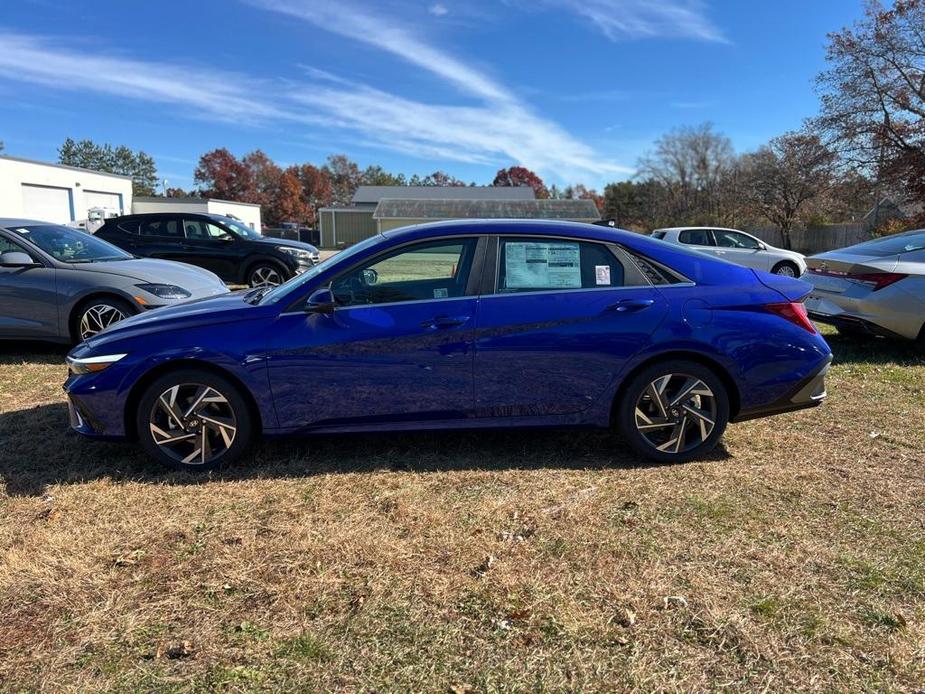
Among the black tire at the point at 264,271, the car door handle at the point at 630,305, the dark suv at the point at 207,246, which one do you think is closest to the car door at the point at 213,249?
the dark suv at the point at 207,246

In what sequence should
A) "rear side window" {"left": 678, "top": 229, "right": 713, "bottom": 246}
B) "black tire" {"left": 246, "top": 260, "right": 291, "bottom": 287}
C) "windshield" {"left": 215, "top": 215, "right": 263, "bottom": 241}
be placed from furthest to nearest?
"rear side window" {"left": 678, "top": 229, "right": 713, "bottom": 246} → "windshield" {"left": 215, "top": 215, "right": 263, "bottom": 241} → "black tire" {"left": 246, "top": 260, "right": 291, "bottom": 287}

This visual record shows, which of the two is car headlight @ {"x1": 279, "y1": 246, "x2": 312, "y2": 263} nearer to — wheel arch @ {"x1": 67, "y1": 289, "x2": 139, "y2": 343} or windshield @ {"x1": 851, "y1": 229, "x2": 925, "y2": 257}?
wheel arch @ {"x1": 67, "y1": 289, "x2": 139, "y2": 343}

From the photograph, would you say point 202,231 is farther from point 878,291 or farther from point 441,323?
point 878,291

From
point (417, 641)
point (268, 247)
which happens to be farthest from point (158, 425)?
point (268, 247)

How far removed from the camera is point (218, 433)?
12.6 feet

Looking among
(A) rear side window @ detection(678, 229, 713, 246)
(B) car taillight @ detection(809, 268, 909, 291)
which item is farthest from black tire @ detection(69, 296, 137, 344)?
(A) rear side window @ detection(678, 229, 713, 246)

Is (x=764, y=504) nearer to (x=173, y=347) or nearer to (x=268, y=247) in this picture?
(x=173, y=347)

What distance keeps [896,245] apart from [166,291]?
7.95 metres

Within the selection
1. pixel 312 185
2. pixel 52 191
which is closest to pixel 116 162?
pixel 312 185

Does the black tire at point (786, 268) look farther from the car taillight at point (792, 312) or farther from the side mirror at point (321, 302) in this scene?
the side mirror at point (321, 302)

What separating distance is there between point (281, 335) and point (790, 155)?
38.3 meters

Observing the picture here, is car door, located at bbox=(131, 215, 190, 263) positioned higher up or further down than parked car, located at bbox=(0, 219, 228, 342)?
higher up

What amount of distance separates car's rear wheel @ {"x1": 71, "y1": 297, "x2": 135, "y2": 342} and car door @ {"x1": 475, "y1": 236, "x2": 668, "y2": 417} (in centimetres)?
459

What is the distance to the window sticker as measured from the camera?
3922 mm
